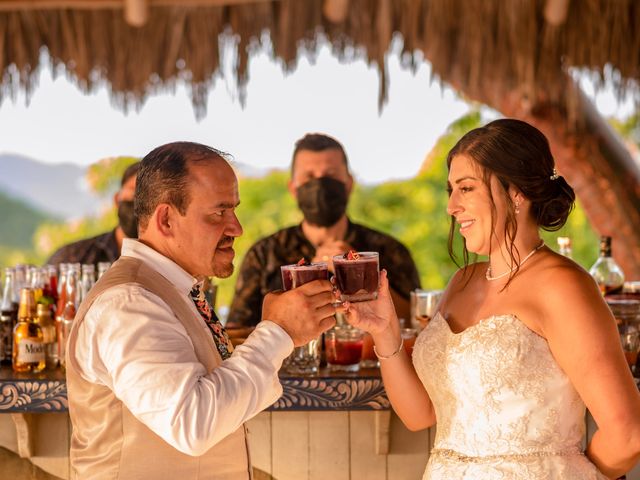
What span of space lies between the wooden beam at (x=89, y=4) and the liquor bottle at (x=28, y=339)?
2.82 metres

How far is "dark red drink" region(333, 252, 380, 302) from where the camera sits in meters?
2.53

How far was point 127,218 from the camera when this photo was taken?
4805 mm

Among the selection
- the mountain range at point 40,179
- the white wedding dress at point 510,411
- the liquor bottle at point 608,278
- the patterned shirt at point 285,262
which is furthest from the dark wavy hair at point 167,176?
the mountain range at point 40,179

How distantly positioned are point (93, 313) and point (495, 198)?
1.14 m

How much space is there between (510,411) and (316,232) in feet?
8.14

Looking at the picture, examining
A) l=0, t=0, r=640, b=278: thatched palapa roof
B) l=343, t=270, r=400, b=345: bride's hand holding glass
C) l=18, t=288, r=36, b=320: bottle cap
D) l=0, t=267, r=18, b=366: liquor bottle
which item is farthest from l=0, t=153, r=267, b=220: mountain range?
l=343, t=270, r=400, b=345: bride's hand holding glass

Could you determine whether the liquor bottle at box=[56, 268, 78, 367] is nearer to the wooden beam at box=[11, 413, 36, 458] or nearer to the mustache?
the wooden beam at box=[11, 413, 36, 458]

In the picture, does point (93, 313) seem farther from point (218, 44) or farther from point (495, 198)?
point (218, 44)

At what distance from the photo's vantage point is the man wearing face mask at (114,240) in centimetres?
480

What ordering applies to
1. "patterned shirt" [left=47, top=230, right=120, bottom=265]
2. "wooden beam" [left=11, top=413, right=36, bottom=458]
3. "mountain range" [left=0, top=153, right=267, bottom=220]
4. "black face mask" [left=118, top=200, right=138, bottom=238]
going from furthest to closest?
"mountain range" [left=0, top=153, right=267, bottom=220] < "patterned shirt" [left=47, top=230, right=120, bottom=265] < "black face mask" [left=118, top=200, right=138, bottom=238] < "wooden beam" [left=11, top=413, right=36, bottom=458]

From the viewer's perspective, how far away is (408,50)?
5.80 meters

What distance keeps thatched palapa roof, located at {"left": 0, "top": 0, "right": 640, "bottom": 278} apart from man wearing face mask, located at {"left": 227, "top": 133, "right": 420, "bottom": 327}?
106 cm

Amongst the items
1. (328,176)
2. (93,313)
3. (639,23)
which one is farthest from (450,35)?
(93,313)

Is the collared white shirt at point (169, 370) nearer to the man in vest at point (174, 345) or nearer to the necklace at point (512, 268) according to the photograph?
the man in vest at point (174, 345)
